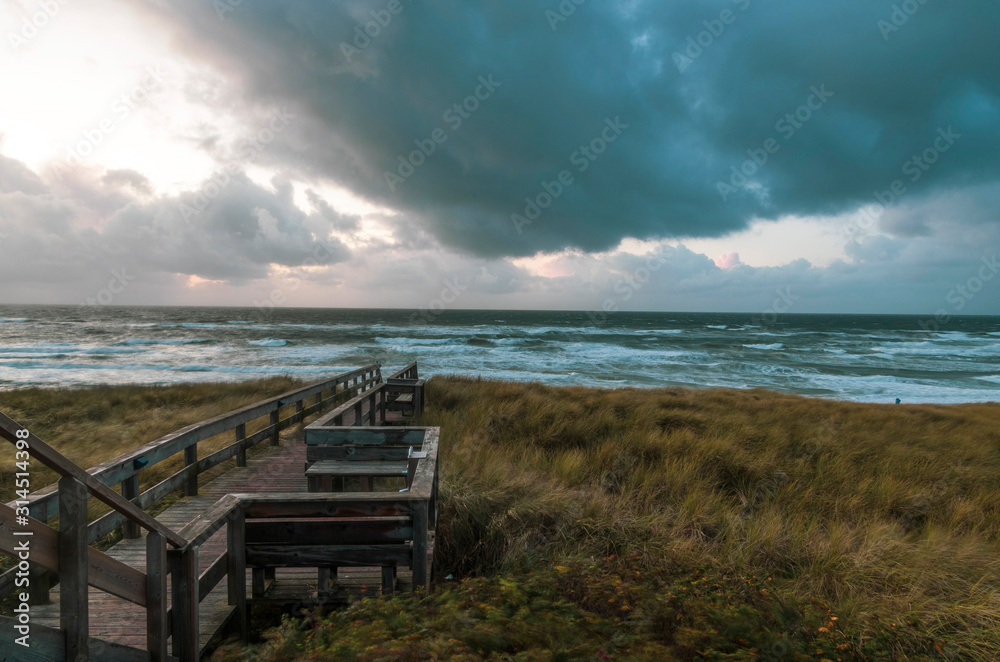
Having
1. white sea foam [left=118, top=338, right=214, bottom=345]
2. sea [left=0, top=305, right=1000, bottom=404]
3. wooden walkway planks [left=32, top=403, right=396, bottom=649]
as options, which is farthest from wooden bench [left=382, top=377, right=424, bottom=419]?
white sea foam [left=118, top=338, right=214, bottom=345]

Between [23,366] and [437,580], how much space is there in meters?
39.6

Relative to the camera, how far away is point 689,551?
448cm

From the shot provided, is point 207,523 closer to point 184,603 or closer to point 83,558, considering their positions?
point 184,603

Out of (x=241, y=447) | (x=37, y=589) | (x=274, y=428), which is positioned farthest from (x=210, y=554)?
(x=274, y=428)

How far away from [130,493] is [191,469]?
1230mm

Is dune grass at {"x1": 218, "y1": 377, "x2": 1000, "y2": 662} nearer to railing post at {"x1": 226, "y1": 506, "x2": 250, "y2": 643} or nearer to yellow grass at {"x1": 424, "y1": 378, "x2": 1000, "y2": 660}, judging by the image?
yellow grass at {"x1": 424, "y1": 378, "x2": 1000, "y2": 660}

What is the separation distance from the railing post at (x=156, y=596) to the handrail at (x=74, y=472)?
0.06 meters

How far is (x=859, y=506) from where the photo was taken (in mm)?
6406

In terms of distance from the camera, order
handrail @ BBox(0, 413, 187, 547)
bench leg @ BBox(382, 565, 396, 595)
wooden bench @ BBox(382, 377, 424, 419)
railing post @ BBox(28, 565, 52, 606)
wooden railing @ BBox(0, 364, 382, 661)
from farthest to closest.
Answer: wooden bench @ BBox(382, 377, 424, 419)
bench leg @ BBox(382, 565, 396, 595)
railing post @ BBox(28, 565, 52, 606)
wooden railing @ BBox(0, 364, 382, 661)
handrail @ BBox(0, 413, 187, 547)

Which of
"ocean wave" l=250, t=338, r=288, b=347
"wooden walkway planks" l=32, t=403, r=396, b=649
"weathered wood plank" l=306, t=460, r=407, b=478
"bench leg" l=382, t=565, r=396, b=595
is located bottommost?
"ocean wave" l=250, t=338, r=288, b=347

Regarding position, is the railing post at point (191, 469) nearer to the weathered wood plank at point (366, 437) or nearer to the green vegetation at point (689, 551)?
the weathered wood plank at point (366, 437)

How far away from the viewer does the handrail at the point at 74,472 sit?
165cm

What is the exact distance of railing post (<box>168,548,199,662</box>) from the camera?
8.52 ft

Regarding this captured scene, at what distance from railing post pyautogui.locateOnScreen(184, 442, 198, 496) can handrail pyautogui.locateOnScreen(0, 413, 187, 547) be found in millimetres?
3693
